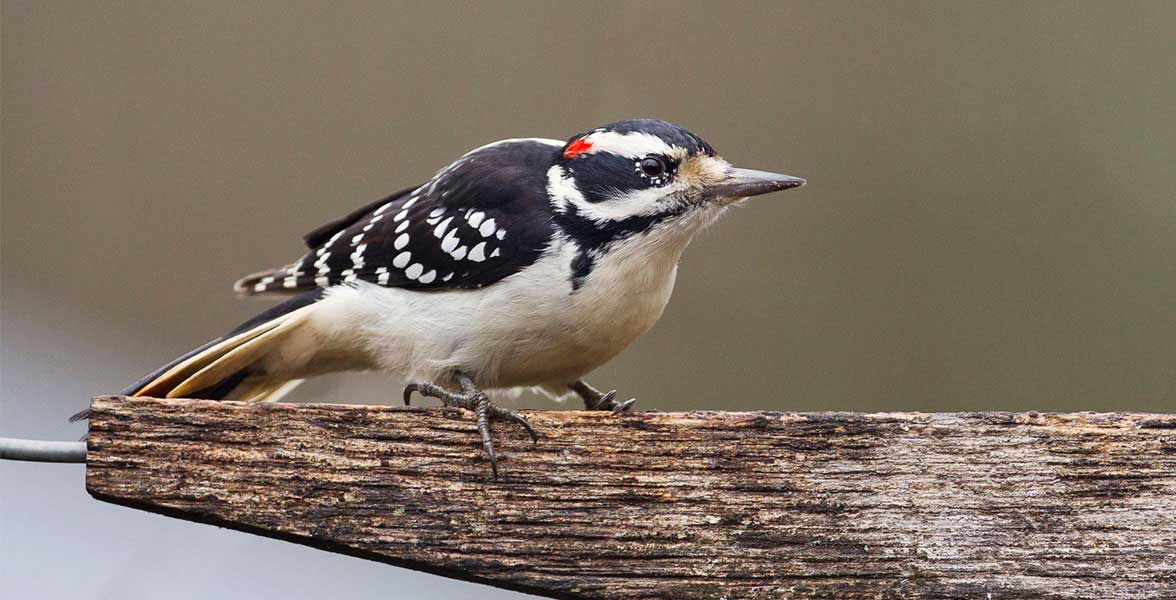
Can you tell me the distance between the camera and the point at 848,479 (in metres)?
1.79

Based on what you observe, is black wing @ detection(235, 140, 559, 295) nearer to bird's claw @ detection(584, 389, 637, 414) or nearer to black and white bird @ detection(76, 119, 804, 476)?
black and white bird @ detection(76, 119, 804, 476)

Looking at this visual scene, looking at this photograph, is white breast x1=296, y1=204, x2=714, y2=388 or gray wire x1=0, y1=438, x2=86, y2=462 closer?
gray wire x1=0, y1=438, x2=86, y2=462

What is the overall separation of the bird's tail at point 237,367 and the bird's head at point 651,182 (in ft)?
1.95

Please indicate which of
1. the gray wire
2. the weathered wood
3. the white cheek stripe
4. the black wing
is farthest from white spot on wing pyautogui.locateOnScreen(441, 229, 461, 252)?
the gray wire

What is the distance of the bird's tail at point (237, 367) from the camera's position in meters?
2.12

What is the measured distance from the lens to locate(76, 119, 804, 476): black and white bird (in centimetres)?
222

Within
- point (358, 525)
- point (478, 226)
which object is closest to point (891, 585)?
point (358, 525)

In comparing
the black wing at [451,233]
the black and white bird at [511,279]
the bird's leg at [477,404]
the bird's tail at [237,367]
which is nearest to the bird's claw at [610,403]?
the black and white bird at [511,279]

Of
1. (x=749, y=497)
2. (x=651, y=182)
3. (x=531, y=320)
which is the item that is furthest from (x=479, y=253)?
(x=749, y=497)

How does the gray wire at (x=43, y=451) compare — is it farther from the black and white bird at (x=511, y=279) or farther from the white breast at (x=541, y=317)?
the white breast at (x=541, y=317)

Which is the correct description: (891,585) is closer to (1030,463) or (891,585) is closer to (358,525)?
(1030,463)

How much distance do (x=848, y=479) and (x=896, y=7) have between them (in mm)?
2597

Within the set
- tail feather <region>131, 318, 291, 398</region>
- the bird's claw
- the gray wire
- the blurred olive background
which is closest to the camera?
the gray wire

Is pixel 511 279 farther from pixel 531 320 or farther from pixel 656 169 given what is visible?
pixel 656 169
